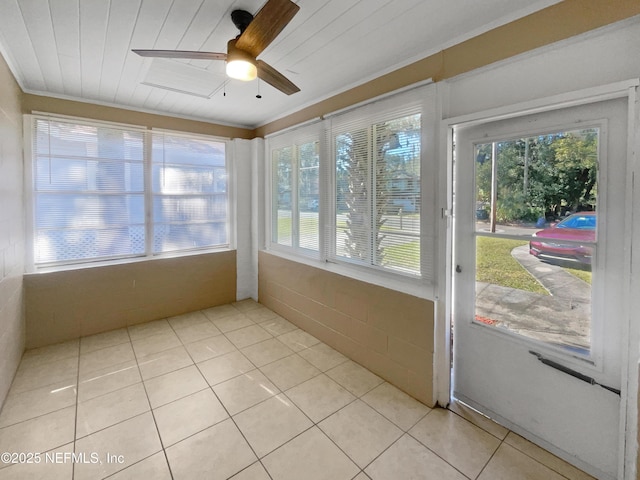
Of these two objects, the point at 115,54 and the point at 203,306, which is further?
the point at 203,306

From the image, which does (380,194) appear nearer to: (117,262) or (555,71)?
(555,71)

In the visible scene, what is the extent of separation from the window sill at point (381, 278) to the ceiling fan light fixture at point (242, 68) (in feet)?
5.67

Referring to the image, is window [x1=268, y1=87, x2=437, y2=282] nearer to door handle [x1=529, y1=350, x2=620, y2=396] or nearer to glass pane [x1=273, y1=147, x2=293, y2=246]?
glass pane [x1=273, y1=147, x2=293, y2=246]

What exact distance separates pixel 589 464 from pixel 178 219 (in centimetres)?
415

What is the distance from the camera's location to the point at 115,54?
209 centimetres

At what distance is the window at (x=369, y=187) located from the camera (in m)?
2.10

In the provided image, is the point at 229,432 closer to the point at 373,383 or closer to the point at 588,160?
the point at 373,383

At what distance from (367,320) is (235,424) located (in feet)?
4.11

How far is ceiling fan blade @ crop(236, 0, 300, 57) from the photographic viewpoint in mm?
1236

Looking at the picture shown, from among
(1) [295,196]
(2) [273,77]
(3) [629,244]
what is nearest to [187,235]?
(1) [295,196]

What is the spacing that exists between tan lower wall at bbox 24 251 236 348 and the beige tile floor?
12.2 inches

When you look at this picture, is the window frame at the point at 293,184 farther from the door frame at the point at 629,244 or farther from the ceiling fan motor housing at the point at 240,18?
the door frame at the point at 629,244

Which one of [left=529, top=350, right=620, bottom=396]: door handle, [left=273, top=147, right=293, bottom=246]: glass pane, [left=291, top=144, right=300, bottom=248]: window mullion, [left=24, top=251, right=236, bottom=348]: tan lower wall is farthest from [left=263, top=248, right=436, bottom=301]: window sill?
[left=24, top=251, right=236, bottom=348]: tan lower wall

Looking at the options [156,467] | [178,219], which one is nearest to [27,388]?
[156,467]
